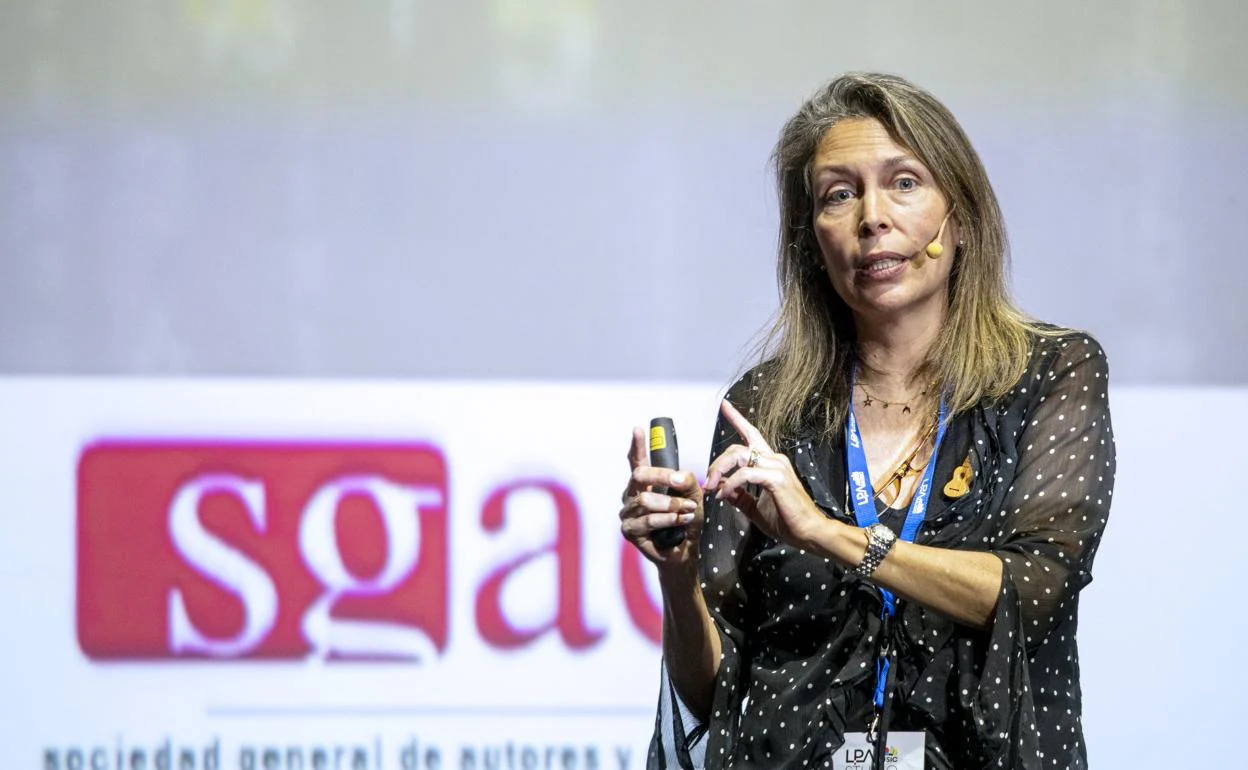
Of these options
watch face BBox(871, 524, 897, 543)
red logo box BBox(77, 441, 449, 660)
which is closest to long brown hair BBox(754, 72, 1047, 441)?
watch face BBox(871, 524, 897, 543)

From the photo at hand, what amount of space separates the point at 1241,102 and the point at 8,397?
2.88 metres

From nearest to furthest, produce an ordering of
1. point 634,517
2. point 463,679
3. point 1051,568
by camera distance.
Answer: point 1051,568 < point 634,517 < point 463,679

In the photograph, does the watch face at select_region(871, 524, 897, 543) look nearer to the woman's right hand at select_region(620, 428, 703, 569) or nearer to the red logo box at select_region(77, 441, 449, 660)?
the woman's right hand at select_region(620, 428, 703, 569)

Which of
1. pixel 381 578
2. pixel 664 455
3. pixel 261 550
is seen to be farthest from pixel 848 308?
pixel 261 550

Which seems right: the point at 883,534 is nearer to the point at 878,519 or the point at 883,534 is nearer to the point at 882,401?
the point at 878,519

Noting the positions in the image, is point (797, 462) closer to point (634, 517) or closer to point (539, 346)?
point (634, 517)

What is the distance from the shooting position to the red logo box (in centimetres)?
316

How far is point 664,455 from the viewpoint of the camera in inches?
63.2

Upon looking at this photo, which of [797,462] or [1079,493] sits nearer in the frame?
[1079,493]

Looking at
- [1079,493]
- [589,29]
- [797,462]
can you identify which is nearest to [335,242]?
[589,29]

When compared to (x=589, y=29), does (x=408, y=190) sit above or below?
below

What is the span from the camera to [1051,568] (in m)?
1.49

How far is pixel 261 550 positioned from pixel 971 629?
6.63 ft

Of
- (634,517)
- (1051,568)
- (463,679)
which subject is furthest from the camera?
(463,679)
